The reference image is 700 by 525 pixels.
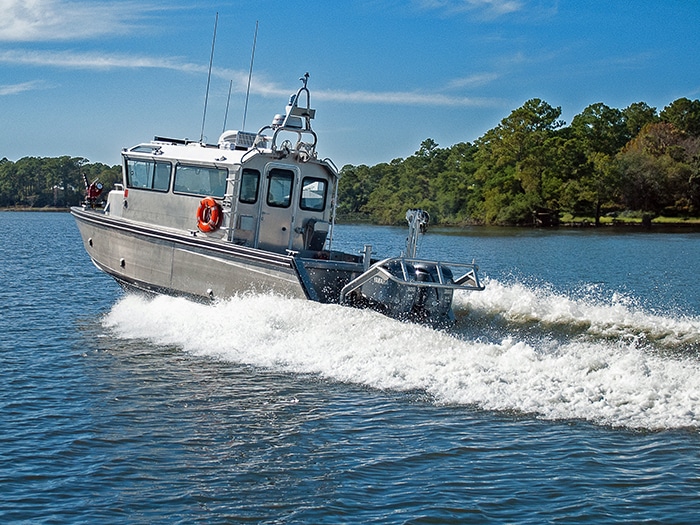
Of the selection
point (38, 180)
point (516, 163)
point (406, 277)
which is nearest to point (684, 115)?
point (516, 163)

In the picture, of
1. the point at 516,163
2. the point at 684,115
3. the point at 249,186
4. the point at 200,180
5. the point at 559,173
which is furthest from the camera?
the point at 684,115

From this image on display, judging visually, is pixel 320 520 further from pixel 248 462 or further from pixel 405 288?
pixel 405 288

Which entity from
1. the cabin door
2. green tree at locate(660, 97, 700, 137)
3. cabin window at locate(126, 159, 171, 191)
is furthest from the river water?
green tree at locate(660, 97, 700, 137)

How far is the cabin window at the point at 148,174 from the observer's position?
16016mm

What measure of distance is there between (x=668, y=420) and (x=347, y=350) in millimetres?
4452

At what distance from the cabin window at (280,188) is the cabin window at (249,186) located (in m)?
0.24

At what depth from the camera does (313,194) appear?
15.6 meters

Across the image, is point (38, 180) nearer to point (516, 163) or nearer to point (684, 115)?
point (516, 163)

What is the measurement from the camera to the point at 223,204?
49.4ft

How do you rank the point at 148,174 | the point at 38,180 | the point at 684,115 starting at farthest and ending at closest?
the point at 38,180 → the point at 684,115 → the point at 148,174

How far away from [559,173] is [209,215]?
275 ft

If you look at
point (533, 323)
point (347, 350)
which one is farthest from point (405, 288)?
point (533, 323)

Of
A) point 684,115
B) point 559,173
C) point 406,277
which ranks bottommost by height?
point 406,277

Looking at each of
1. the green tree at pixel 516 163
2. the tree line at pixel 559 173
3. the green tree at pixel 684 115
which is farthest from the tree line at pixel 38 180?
the green tree at pixel 684 115
